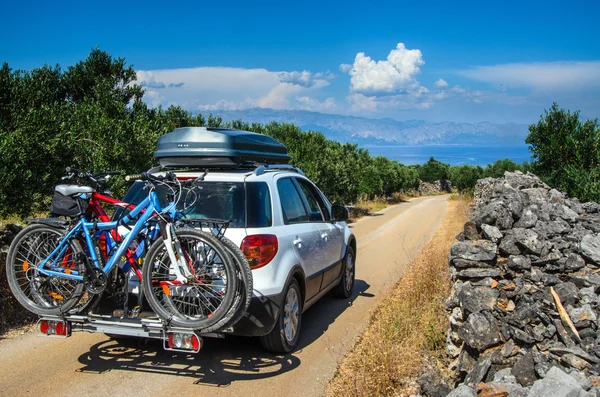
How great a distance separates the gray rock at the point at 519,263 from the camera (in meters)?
6.19

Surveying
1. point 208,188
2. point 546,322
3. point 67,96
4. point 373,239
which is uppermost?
point 67,96

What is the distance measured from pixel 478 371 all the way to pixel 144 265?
10.4 feet

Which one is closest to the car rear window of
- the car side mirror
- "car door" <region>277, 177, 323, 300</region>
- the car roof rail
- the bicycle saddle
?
the car roof rail

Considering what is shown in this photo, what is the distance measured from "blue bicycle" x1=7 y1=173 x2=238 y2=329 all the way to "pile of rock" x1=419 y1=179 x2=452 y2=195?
2562 inches

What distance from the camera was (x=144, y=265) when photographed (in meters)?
4.76

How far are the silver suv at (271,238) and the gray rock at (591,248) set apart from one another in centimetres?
317

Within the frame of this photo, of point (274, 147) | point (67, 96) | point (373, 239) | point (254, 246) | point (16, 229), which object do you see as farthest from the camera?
point (67, 96)

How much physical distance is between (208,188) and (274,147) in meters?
1.91

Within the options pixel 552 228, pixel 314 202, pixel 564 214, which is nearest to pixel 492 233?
pixel 552 228

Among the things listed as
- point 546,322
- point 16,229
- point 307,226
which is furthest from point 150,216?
point 16,229

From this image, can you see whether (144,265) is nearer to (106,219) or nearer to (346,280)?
(106,219)

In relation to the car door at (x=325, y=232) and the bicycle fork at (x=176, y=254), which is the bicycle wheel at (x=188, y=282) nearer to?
the bicycle fork at (x=176, y=254)

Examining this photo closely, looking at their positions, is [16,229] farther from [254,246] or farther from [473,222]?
[473,222]

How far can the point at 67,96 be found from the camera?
25156mm
